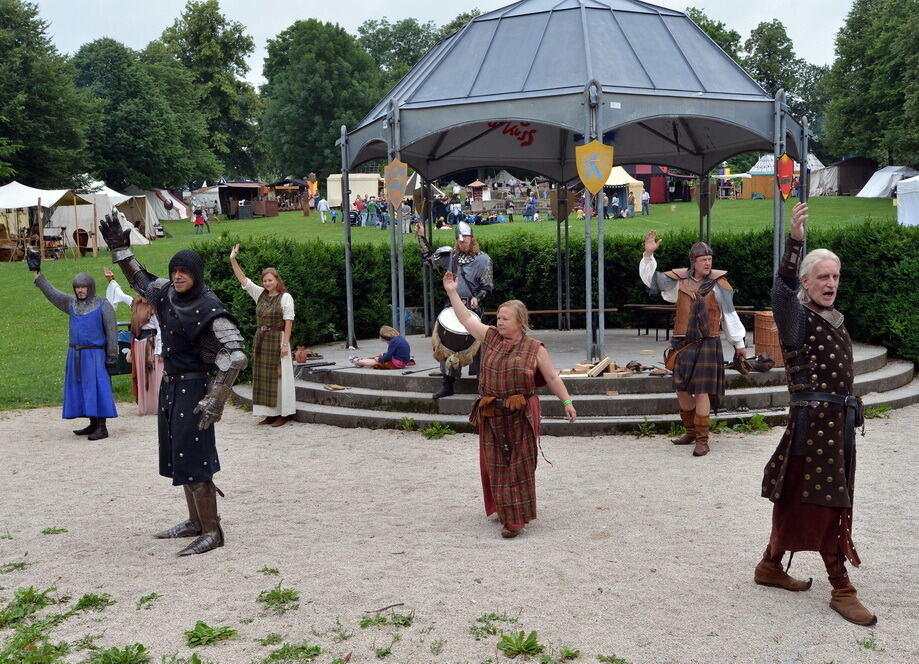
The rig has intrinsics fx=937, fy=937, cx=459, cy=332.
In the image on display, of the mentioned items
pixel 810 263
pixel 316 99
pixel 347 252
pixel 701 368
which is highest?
pixel 316 99

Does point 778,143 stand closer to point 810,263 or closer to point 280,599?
point 810,263

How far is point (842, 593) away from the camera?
186 inches

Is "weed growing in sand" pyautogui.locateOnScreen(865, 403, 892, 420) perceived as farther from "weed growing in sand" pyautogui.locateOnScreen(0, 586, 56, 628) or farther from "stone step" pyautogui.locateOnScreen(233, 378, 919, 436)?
"weed growing in sand" pyautogui.locateOnScreen(0, 586, 56, 628)

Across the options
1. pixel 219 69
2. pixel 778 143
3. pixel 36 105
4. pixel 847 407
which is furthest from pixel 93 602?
pixel 219 69

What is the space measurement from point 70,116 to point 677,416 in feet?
125

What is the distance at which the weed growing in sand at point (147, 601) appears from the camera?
200 inches

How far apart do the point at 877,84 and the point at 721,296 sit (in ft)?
154

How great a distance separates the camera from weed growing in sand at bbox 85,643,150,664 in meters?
4.36

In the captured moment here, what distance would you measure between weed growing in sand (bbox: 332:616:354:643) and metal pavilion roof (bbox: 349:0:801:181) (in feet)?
22.2

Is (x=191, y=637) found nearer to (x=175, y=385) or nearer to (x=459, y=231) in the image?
(x=175, y=385)

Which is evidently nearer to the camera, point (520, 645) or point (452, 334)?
point (520, 645)

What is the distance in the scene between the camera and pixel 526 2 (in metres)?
12.5

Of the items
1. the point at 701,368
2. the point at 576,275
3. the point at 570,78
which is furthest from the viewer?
the point at 576,275

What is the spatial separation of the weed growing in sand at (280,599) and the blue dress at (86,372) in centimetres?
540
